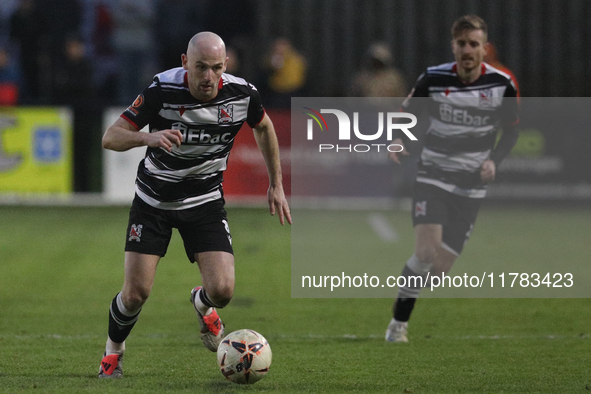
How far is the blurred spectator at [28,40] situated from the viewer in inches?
677

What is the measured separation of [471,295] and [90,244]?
18.0 ft

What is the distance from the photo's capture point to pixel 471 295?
980 cm

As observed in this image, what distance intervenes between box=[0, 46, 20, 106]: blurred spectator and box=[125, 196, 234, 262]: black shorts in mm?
11415

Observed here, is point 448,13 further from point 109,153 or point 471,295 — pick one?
point 471,295

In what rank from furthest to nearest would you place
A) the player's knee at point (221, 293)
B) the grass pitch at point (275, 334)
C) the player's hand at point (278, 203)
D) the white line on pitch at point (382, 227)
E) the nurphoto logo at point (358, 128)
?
the white line on pitch at point (382, 227) < the nurphoto logo at point (358, 128) < the player's hand at point (278, 203) < the player's knee at point (221, 293) < the grass pitch at point (275, 334)

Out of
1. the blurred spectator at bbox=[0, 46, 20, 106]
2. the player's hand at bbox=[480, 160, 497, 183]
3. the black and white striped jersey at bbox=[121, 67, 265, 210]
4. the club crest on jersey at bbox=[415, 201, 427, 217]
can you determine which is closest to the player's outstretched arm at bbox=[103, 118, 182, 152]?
the black and white striped jersey at bbox=[121, 67, 265, 210]

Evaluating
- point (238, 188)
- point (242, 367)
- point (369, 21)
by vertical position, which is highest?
point (369, 21)

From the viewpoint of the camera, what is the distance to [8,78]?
59.8ft

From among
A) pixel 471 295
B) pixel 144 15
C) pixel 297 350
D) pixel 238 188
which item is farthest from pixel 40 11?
pixel 297 350

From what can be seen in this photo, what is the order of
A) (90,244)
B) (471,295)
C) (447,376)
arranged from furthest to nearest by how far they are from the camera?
(90,244) < (471,295) < (447,376)

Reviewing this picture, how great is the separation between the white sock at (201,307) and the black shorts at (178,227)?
523 millimetres

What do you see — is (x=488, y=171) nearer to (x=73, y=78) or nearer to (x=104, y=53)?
(x=73, y=78)

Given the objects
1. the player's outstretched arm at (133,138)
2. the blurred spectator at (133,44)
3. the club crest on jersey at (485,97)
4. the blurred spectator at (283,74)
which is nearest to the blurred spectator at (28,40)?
the blurred spectator at (133,44)

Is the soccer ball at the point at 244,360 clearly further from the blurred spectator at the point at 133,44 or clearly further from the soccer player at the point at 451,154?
the blurred spectator at the point at 133,44
